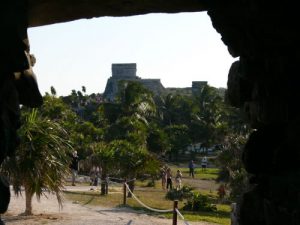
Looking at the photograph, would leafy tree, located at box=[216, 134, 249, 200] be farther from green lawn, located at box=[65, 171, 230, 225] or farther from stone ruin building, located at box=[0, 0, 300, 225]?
stone ruin building, located at box=[0, 0, 300, 225]

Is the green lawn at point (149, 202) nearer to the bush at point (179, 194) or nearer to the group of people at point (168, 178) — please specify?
the bush at point (179, 194)

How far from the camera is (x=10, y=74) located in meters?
7.68

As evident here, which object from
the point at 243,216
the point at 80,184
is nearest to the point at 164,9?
the point at 243,216

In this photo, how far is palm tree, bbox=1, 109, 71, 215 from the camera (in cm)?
1476

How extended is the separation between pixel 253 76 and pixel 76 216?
9.40 meters

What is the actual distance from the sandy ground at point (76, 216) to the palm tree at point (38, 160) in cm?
73

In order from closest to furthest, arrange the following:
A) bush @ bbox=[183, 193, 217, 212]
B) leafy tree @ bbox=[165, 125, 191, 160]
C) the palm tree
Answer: the palm tree → bush @ bbox=[183, 193, 217, 212] → leafy tree @ bbox=[165, 125, 191, 160]

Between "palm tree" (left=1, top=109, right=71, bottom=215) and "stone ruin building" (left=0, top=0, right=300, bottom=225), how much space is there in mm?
6555

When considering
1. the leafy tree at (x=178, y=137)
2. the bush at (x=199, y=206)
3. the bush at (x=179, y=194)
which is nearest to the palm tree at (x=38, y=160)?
the bush at (x=199, y=206)

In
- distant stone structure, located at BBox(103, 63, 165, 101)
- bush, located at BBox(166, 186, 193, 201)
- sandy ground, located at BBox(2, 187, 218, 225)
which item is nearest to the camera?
sandy ground, located at BBox(2, 187, 218, 225)

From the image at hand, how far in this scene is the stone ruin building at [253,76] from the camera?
296 inches

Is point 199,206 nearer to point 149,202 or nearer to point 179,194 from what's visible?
point 149,202

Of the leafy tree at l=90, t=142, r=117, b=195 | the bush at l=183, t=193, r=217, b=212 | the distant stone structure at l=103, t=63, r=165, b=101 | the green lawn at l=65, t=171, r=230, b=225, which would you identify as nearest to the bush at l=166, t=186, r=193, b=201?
the green lawn at l=65, t=171, r=230, b=225

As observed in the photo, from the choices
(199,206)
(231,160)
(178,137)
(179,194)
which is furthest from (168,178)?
(178,137)
